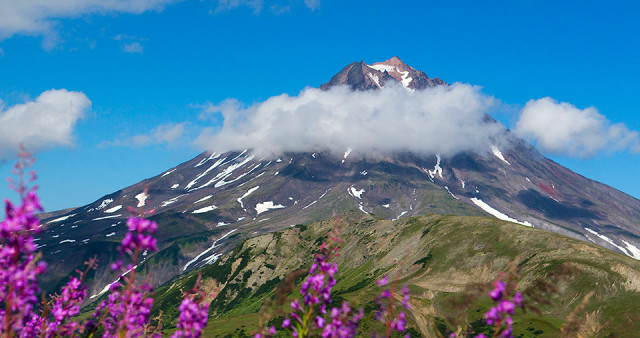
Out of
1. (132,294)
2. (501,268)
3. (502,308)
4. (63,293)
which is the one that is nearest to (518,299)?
(502,308)

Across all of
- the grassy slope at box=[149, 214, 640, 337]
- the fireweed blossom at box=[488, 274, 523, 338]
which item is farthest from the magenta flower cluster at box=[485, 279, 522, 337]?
the grassy slope at box=[149, 214, 640, 337]

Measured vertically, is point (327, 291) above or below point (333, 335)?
above

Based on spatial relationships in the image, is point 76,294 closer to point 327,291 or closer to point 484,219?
point 327,291

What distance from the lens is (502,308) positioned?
6.36 metres

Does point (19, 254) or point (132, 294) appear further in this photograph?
point (132, 294)

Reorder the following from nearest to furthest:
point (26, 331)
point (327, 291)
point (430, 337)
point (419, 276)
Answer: point (327, 291)
point (26, 331)
point (430, 337)
point (419, 276)

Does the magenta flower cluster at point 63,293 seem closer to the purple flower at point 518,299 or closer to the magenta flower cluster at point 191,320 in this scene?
the magenta flower cluster at point 191,320

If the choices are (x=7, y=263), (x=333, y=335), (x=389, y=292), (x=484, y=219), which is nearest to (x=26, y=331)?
(x=7, y=263)

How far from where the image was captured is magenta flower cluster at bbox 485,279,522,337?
6.30 m

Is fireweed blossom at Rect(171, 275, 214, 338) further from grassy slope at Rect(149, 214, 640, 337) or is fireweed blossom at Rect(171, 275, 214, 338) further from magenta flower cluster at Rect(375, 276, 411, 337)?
grassy slope at Rect(149, 214, 640, 337)

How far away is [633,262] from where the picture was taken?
131 meters

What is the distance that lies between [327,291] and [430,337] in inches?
4408

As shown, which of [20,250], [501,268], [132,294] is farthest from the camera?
[501,268]

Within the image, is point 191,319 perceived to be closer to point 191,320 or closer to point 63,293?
point 191,320
